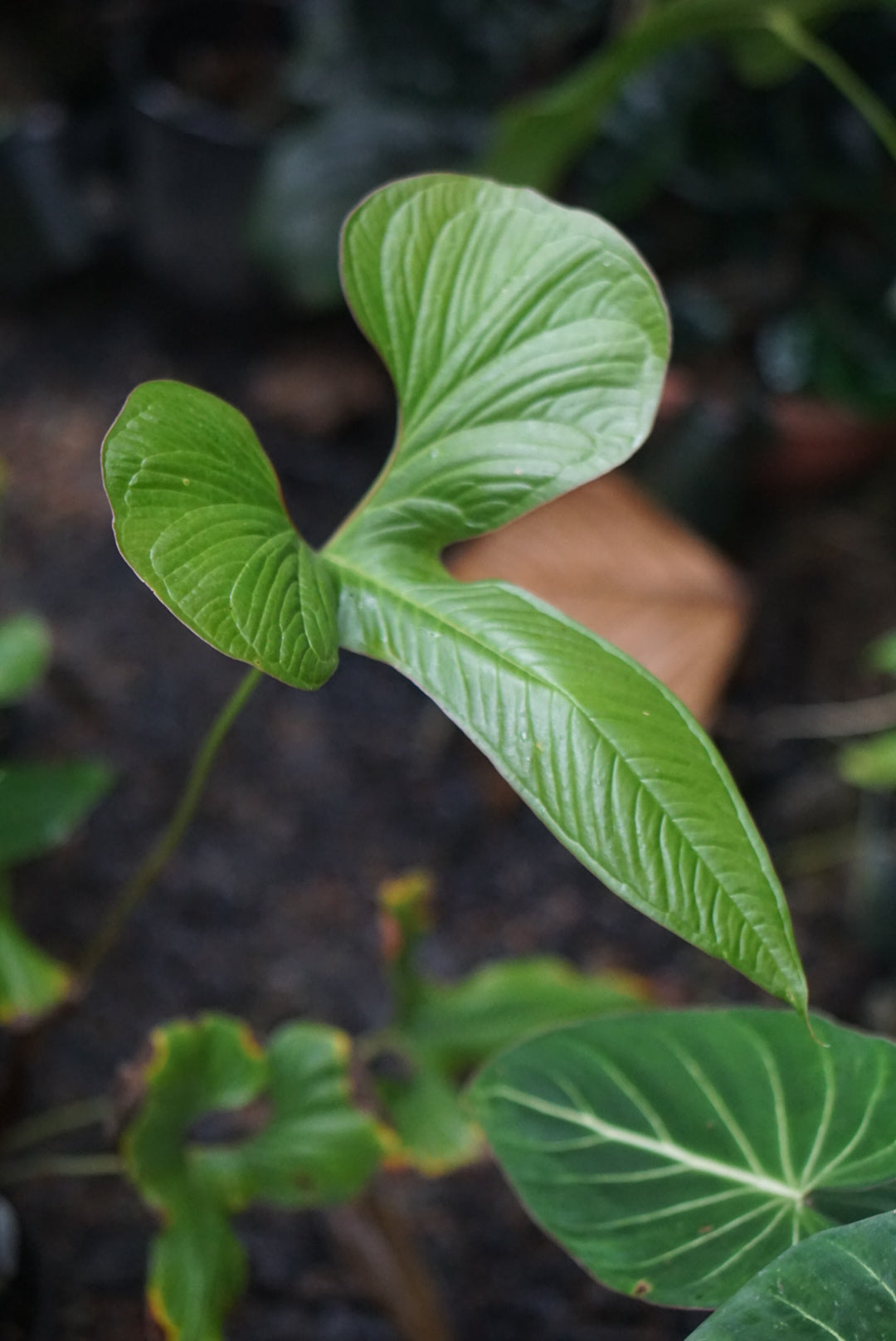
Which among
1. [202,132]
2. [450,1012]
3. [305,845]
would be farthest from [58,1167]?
[202,132]

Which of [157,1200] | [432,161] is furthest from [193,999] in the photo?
[432,161]

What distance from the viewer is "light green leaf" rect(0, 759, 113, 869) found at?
3.45ft

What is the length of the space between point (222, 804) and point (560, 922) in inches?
19.4

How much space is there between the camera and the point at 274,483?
63cm

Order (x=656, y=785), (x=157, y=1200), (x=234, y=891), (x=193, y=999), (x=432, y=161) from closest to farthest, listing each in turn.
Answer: (x=656, y=785)
(x=157, y=1200)
(x=193, y=999)
(x=234, y=891)
(x=432, y=161)

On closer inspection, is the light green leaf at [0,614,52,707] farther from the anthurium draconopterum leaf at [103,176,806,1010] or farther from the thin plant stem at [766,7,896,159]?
the thin plant stem at [766,7,896,159]

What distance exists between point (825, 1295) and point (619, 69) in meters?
1.17

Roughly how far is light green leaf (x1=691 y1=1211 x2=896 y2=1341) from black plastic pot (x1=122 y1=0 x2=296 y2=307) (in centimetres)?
187

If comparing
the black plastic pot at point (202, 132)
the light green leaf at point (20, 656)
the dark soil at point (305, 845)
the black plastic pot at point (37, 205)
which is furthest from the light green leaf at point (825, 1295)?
the black plastic pot at point (37, 205)

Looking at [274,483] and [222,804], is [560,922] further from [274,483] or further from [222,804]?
[274,483]

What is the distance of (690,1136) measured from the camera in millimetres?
710

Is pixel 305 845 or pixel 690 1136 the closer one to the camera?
pixel 690 1136

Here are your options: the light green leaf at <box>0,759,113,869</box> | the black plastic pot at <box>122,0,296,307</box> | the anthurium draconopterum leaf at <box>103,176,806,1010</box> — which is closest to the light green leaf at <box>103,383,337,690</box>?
the anthurium draconopterum leaf at <box>103,176,806,1010</box>

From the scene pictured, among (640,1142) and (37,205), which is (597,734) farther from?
(37,205)
